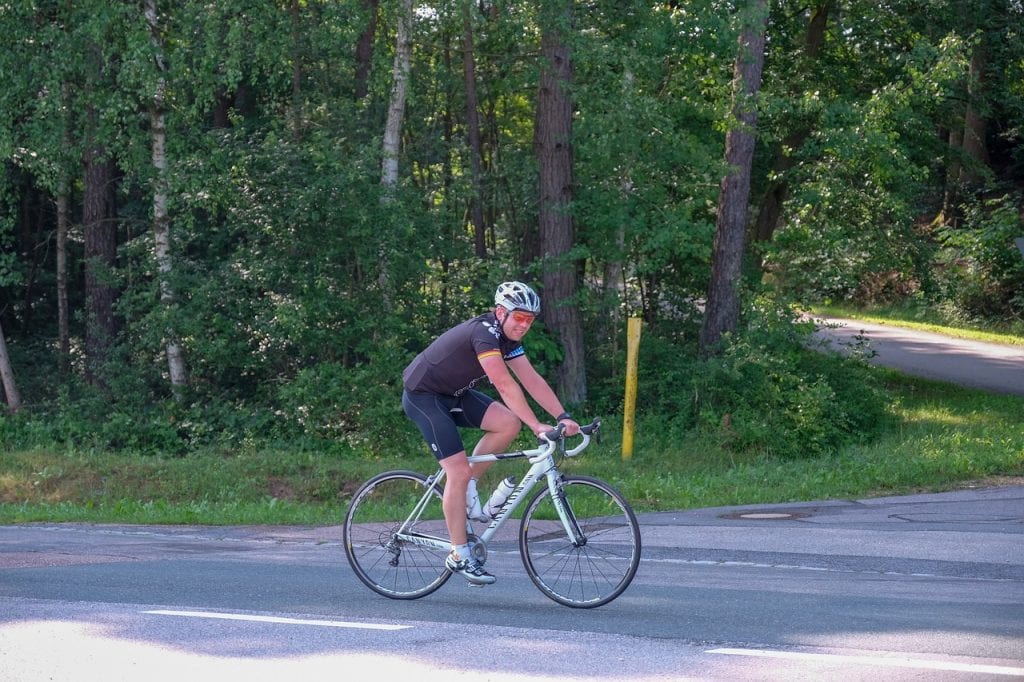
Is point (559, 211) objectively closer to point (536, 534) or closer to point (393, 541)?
point (393, 541)

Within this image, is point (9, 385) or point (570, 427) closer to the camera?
point (570, 427)

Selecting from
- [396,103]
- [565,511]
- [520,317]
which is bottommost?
[565,511]

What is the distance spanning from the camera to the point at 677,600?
25.9ft

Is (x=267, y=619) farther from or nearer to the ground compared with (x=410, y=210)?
A: nearer to the ground

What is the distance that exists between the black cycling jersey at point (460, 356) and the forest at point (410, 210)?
37.5 ft

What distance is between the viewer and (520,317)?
7.39 meters

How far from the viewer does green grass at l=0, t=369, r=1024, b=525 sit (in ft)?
45.0

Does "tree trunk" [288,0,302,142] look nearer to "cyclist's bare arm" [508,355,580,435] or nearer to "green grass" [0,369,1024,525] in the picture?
"green grass" [0,369,1024,525]

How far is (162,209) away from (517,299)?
14660 mm

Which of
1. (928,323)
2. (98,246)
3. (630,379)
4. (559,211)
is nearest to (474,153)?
(559,211)

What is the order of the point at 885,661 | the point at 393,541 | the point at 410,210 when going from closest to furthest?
the point at 885,661, the point at 393,541, the point at 410,210

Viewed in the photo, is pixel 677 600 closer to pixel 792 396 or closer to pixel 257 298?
pixel 792 396

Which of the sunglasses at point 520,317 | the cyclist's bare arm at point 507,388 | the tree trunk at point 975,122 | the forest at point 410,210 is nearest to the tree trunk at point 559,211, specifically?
the forest at point 410,210

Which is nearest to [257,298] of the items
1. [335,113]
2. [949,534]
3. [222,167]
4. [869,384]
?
[222,167]
